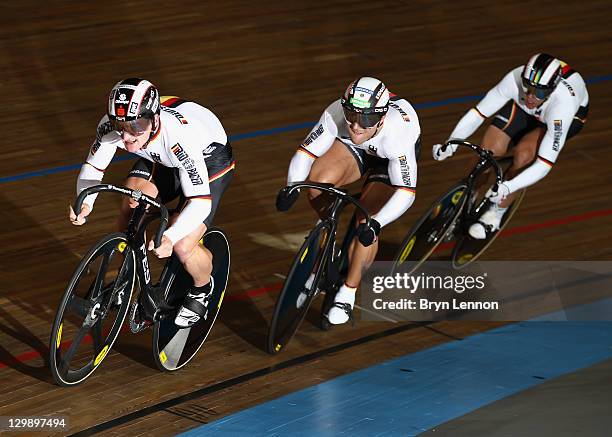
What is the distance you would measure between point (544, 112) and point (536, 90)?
22 centimetres

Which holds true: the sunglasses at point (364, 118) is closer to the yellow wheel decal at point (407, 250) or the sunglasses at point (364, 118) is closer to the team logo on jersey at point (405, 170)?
the team logo on jersey at point (405, 170)

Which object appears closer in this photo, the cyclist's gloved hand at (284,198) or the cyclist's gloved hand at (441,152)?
the cyclist's gloved hand at (284,198)

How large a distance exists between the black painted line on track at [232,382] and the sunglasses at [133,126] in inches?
45.2

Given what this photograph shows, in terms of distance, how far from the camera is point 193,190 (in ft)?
13.9

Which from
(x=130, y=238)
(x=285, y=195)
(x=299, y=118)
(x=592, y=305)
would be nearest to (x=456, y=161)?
(x=299, y=118)

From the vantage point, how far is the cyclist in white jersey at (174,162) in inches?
160

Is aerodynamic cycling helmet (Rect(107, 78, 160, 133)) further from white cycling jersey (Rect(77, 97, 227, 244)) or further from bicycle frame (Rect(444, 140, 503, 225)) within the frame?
bicycle frame (Rect(444, 140, 503, 225))

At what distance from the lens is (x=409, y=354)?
5.05 meters

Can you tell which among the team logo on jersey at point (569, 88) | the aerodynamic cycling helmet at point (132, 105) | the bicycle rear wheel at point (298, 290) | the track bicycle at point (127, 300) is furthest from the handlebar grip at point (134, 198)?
the team logo on jersey at point (569, 88)

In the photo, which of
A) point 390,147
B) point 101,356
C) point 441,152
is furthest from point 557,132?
point 101,356

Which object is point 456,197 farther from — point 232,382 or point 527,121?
point 232,382

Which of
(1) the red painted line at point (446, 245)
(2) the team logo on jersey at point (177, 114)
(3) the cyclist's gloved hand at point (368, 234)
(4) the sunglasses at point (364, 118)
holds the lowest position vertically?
(1) the red painted line at point (446, 245)

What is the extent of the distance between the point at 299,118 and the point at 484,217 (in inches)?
88.5

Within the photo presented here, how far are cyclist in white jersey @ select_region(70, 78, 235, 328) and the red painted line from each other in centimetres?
69
